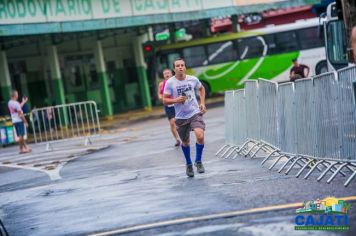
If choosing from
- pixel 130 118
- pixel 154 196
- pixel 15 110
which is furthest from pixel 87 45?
pixel 154 196

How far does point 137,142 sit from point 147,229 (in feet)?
43.2

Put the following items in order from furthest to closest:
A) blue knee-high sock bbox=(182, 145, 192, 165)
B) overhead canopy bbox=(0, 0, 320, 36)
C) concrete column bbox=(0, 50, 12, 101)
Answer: concrete column bbox=(0, 50, 12, 101), overhead canopy bbox=(0, 0, 320, 36), blue knee-high sock bbox=(182, 145, 192, 165)

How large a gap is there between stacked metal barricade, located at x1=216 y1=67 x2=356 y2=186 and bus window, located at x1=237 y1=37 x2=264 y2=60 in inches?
889

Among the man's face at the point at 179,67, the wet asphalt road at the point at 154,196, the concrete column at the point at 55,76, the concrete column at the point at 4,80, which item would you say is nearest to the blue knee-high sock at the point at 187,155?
the wet asphalt road at the point at 154,196

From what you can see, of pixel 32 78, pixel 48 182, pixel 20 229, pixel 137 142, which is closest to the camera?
pixel 20 229

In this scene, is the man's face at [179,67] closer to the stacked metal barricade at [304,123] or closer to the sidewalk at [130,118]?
the stacked metal barricade at [304,123]

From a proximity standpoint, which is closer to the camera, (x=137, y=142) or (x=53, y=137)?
(x=137, y=142)

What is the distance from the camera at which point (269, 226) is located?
21.1 ft

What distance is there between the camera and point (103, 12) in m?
31.5

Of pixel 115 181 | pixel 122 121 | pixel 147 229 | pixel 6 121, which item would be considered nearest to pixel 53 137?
pixel 6 121

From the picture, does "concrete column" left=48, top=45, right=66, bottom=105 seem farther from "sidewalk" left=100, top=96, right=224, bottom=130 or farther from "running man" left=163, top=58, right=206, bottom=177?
"running man" left=163, top=58, right=206, bottom=177

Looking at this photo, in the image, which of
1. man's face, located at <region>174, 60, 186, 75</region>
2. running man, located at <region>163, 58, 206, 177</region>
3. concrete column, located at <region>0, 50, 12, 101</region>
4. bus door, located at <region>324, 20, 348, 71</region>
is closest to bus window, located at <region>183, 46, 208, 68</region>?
concrete column, located at <region>0, 50, 12, 101</region>

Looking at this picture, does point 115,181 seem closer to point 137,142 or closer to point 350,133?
point 350,133

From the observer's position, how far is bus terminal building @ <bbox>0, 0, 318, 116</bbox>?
28.9 m
